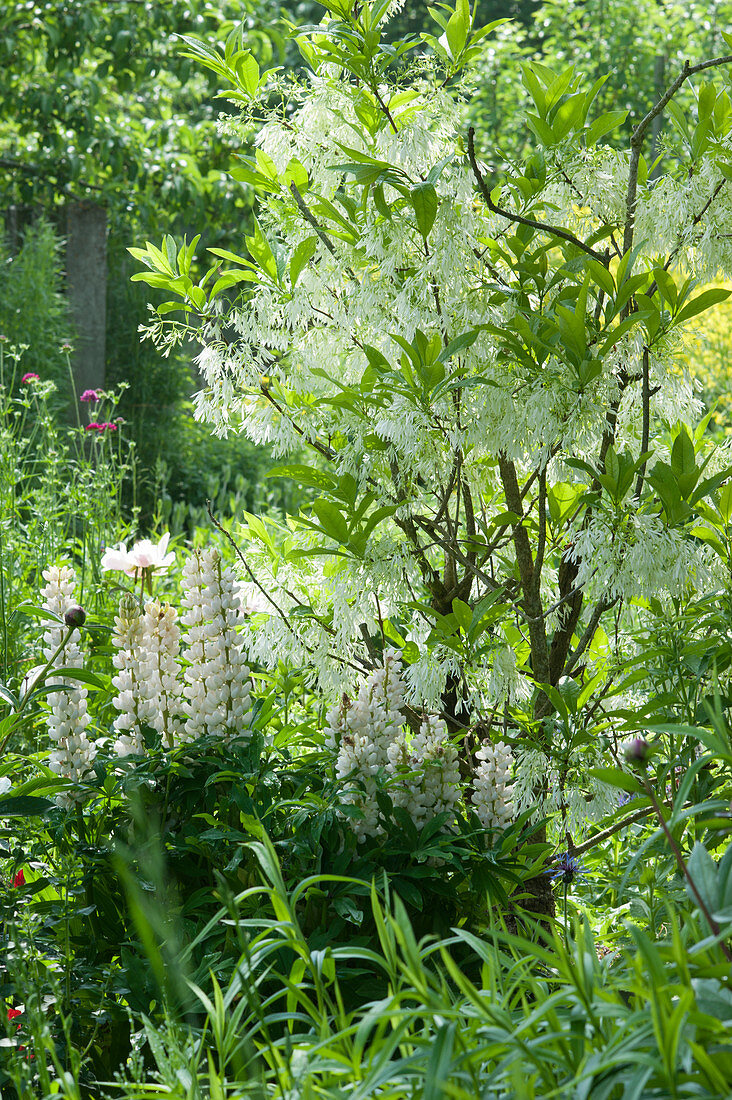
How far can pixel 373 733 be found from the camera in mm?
1463

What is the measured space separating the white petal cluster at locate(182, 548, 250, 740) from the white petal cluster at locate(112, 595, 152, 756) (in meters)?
0.07

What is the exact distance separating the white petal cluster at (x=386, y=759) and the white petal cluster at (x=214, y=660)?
162 millimetres

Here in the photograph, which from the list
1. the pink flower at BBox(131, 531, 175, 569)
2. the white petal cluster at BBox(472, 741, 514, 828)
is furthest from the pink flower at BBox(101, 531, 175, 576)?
the white petal cluster at BBox(472, 741, 514, 828)

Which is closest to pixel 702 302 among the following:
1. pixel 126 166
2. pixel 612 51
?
pixel 126 166

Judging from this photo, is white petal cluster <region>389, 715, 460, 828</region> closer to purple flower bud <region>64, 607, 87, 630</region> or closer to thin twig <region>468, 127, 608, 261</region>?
purple flower bud <region>64, 607, 87, 630</region>

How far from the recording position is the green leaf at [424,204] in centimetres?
141

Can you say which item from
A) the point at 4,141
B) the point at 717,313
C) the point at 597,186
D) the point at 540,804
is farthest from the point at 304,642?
the point at 4,141

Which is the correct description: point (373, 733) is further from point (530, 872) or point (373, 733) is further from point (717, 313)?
point (717, 313)

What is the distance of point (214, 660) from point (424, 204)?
0.78 meters

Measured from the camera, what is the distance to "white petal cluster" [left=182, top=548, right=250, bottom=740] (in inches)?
59.4

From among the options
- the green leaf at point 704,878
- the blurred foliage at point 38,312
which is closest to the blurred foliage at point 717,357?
the blurred foliage at point 38,312

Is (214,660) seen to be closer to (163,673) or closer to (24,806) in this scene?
(163,673)

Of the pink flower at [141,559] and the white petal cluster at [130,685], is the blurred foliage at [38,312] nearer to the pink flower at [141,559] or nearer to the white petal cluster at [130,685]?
the pink flower at [141,559]

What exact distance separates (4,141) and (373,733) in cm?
795
